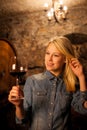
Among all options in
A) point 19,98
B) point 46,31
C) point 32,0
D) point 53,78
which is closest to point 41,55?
point 46,31

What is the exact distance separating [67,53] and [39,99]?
0.48 metres

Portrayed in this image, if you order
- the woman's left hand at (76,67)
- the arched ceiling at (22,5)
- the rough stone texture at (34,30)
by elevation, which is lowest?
the woman's left hand at (76,67)

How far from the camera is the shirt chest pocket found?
6.26 ft

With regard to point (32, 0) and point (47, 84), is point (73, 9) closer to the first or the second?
point (32, 0)

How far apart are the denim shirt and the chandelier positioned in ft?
6.40

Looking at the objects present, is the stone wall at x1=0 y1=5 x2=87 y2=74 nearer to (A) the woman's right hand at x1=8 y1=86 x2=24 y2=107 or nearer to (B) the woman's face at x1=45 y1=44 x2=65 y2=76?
(B) the woman's face at x1=45 y1=44 x2=65 y2=76

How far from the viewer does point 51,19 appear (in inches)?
153

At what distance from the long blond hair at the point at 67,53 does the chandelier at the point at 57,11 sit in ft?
5.83

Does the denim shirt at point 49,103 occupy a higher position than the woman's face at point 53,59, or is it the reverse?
the woman's face at point 53,59

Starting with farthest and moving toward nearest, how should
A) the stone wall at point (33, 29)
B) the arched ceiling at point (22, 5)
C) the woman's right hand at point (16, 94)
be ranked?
the arched ceiling at point (22, 5) → the stone wall at point (33, 29) → the woman's right hand at point (16, 94)

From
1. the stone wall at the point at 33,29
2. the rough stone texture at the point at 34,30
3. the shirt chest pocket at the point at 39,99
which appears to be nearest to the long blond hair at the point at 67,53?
the shirt chest pocket at the point at 39,99

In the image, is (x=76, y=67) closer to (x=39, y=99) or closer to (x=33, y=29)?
(x=39, y=99)

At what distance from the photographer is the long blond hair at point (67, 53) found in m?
1.93

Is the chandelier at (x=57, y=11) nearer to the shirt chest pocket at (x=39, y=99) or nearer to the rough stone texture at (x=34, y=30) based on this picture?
the rough stone texture at (x=34, y=30)
